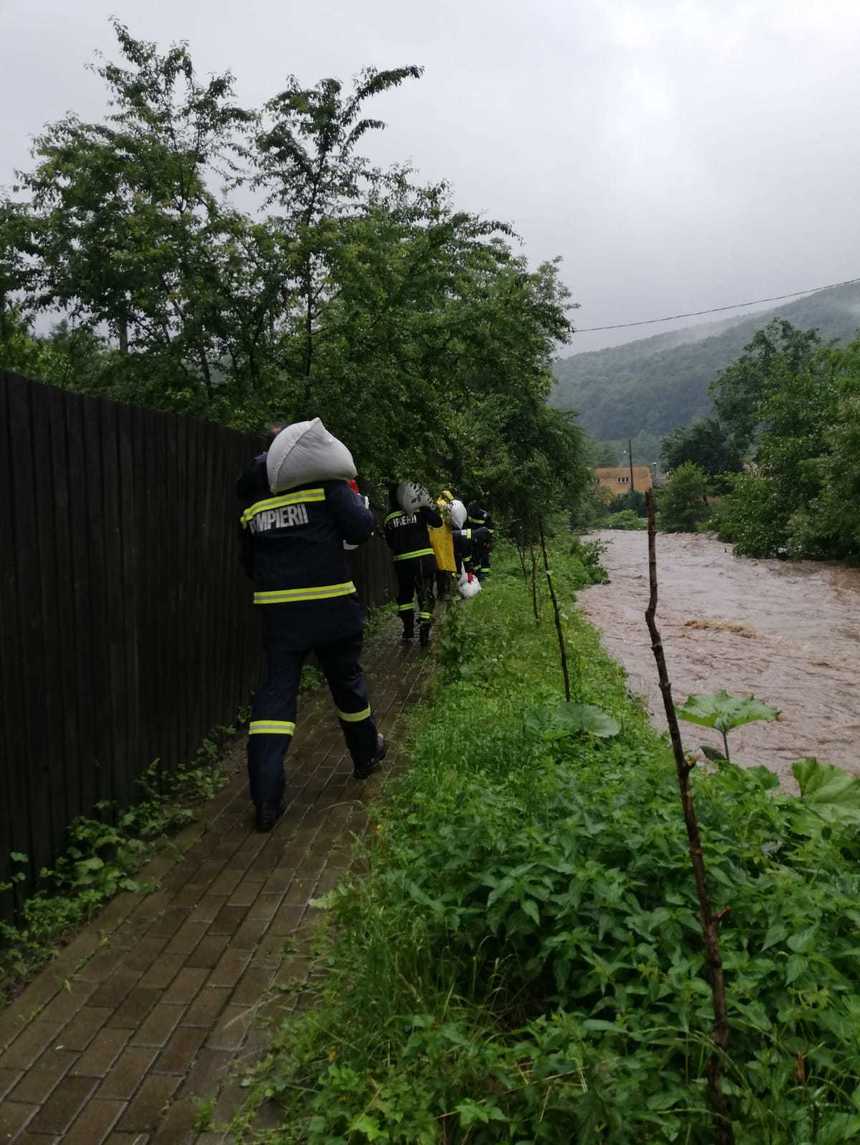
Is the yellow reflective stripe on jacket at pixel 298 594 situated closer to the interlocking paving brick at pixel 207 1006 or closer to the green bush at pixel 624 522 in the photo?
the interlocking paving brick at pixel 207 1006

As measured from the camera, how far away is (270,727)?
4.28 metres

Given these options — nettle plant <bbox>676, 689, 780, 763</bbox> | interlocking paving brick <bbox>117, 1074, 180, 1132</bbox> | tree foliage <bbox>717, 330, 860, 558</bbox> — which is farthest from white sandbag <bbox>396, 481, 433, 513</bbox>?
tree foliage <bbox>717, 330, 860, 558</bbox>

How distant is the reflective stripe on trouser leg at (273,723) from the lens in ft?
13.8

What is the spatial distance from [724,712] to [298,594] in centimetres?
213

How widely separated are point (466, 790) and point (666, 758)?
1.24m

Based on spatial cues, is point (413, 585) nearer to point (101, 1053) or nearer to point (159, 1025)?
point (159, 1025)

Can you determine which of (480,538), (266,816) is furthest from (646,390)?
(266,816)

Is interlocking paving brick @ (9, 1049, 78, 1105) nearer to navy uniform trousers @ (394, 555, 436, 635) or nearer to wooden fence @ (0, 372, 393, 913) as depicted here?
wooden fence @ (0, 372, 393, 913)

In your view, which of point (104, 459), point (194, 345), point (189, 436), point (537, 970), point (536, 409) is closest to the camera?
point (537, 970)

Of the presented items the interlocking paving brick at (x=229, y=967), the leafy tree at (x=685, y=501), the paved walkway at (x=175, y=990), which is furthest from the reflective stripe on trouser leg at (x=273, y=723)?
the leafy tree at (x=685, y=501)

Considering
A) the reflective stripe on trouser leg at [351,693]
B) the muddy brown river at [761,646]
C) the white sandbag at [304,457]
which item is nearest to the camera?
the white sandbag at [304,457]

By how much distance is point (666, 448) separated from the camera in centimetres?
6994

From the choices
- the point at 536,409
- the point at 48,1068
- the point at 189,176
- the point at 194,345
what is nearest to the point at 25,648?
the point at 48,1068

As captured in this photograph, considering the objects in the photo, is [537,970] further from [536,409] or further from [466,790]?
[536,409]
